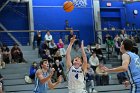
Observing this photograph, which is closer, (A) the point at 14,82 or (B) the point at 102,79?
(A) the point at 14,82

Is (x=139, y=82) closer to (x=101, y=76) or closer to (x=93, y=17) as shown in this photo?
(x=101, y=76)

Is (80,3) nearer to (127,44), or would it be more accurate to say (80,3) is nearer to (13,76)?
(13,76)

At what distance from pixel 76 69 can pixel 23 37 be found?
14932 millimetres

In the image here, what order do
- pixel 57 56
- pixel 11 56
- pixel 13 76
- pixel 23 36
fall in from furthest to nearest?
pixel 23 36
pixel 11 56
pixel 57 56
pixel 13 76

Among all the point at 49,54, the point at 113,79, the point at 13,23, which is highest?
the point at 13,23

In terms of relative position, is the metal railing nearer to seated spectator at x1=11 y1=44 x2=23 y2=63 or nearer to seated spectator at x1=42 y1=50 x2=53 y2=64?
seated spectator at x1=11 y1=44 x2=23 y2=63

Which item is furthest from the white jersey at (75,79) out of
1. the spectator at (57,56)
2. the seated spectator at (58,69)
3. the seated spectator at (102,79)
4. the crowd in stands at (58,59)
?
the spectator at (57,56)

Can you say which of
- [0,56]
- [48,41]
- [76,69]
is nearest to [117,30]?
[48,41]

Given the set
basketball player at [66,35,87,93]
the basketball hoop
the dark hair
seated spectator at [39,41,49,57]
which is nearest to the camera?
the dark hair

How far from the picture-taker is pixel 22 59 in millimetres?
17375

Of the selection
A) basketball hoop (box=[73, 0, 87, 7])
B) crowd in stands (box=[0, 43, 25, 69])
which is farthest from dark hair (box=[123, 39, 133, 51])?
basketball hoop (box=[73, 0, 87, 7])

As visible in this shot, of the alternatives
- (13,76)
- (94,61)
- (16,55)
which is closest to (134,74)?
(13,76)

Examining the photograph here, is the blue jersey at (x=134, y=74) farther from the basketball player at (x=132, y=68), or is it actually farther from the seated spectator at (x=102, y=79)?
the seated spectator at (x=102, y=79)

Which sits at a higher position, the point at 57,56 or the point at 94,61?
the point at 57,56
